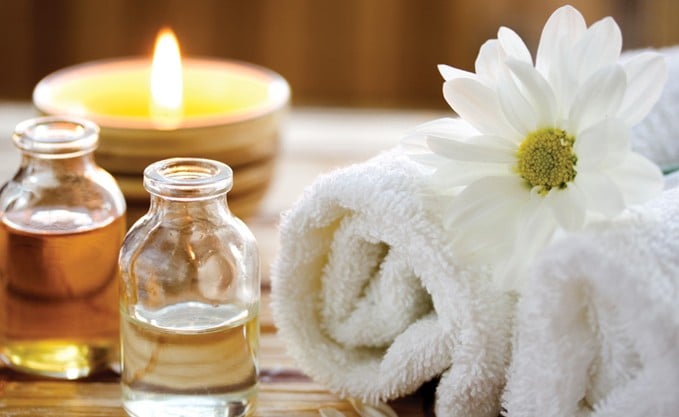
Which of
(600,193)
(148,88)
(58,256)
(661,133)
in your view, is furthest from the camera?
(148,88)

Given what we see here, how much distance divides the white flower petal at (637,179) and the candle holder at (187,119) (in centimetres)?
31

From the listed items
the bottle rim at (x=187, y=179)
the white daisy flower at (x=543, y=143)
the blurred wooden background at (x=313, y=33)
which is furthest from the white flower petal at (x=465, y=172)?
the blurred wooden background at (x=313, y=33)

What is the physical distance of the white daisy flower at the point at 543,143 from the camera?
0.45m

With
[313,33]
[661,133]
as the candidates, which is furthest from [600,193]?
[313,33]

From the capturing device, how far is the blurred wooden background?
64.0 inches

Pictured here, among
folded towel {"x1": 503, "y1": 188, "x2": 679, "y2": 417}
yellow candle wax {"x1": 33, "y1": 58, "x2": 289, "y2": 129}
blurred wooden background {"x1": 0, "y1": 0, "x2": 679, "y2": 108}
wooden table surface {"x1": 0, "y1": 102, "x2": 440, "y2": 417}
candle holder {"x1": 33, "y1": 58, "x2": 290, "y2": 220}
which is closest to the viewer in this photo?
folded towel {"x1": 503, "y1": 188, "x2": 679, "y2": 417}

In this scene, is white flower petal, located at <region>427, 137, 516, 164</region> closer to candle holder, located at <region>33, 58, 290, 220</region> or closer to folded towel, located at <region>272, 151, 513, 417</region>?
folded towel, located at <region>272, 151, 513, 417</region>

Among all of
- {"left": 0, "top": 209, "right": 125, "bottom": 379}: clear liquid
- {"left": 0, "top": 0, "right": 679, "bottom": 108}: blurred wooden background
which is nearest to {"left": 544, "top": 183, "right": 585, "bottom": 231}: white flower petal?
{"left": 0, "top": 209, "right": 125, "bottom": 379}: clear liquid

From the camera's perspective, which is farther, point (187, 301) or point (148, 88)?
point (148, 88)

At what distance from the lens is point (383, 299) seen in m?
0.53

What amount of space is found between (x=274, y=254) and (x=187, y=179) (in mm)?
229

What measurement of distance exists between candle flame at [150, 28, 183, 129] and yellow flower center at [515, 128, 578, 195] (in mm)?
339

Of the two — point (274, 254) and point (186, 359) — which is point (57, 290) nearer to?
point (186, 359)

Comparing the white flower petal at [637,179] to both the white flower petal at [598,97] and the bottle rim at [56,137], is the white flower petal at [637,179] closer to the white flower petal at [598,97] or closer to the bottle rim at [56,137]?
the white flower petal at [598,97]
